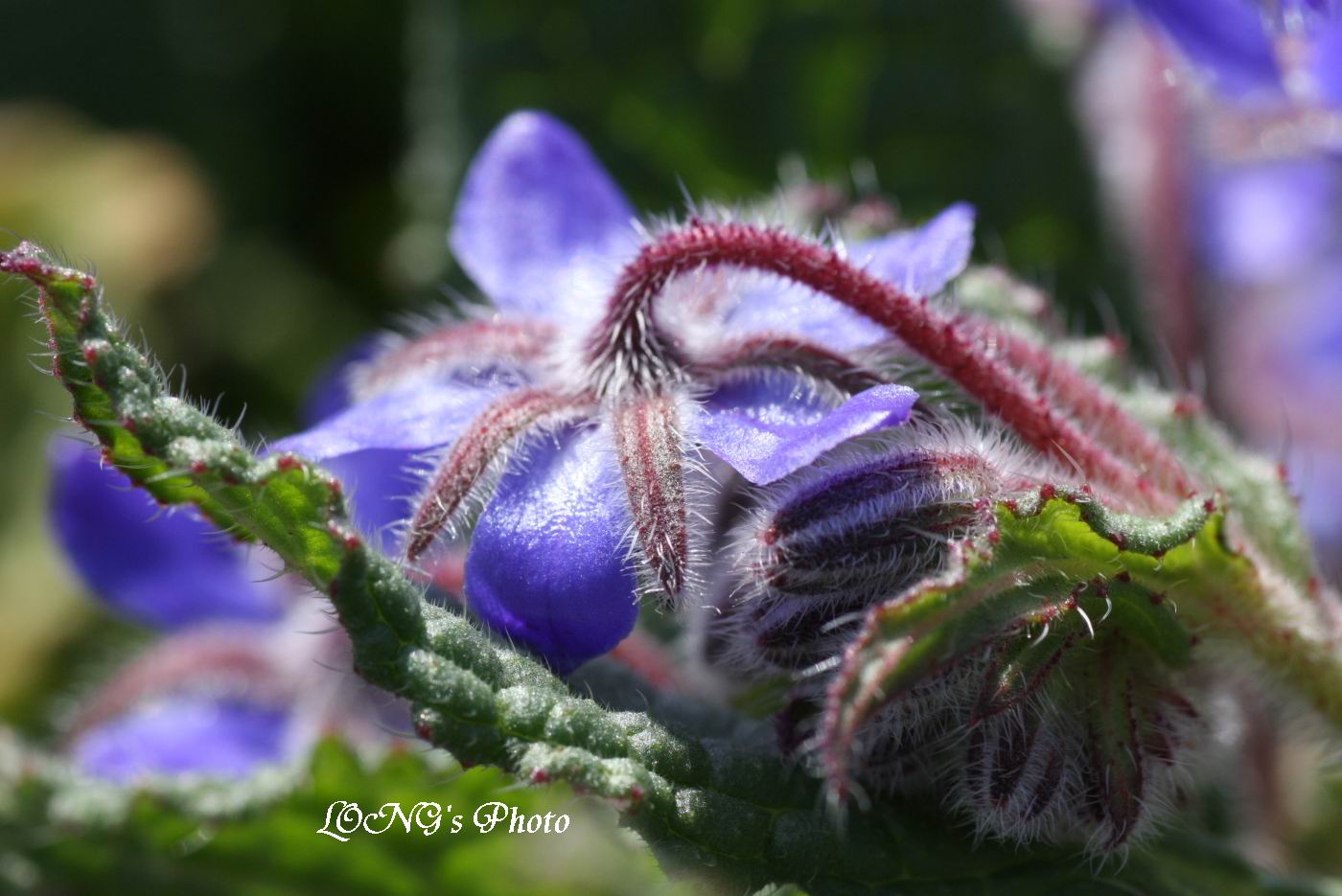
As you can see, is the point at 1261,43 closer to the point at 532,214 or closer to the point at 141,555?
the point at 532,214

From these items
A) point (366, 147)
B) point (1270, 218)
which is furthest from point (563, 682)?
point (366, 147)

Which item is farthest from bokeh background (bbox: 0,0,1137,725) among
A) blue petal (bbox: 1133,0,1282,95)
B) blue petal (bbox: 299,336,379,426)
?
blue petal (bbox: 1133,0,1282,95)

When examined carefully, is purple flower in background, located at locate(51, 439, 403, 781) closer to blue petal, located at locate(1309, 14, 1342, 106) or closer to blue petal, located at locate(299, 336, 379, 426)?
blue petal, located at locate(299, 336, 379, 426)

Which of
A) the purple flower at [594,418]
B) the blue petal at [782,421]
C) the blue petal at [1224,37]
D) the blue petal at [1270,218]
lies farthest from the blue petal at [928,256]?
the blue petal at [1270,218]

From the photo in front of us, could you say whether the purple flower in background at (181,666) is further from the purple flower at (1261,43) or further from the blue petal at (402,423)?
the purple flower at (1261,43)

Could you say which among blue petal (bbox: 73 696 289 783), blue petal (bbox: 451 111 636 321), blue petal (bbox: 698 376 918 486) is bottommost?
blue petal (bbox: 698 376 918 486)
